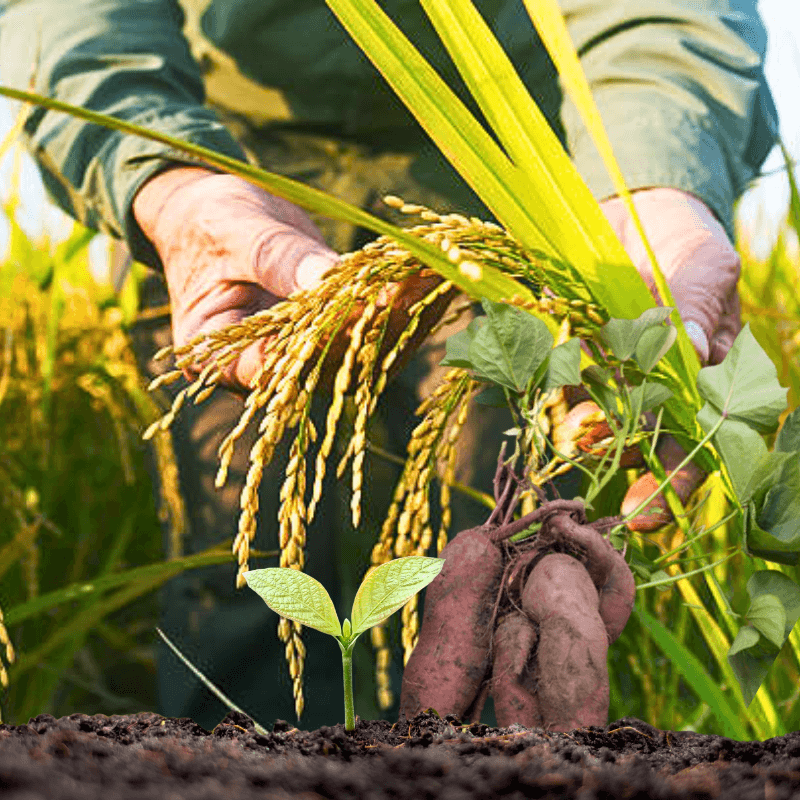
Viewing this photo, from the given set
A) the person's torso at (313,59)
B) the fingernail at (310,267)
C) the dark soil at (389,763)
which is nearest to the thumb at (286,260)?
the fingernail at (310,267)

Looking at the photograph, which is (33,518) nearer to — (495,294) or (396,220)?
(396,220)

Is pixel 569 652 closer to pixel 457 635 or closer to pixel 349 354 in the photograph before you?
pixel 457 635

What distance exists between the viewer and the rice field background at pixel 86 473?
1.80 meters

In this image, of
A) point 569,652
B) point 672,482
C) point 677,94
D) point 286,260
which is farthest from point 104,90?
point 569,652

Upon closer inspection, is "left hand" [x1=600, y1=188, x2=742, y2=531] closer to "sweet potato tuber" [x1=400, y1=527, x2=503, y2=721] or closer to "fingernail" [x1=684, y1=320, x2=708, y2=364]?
"fingernail" [x1=684, y1=320, x2=708, y2=364]

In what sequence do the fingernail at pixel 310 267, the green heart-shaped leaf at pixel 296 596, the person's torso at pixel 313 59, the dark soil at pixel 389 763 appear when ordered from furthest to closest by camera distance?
the person's torso at pixel 313 59 → the fingernail at pixel 310 267 → the green heart-shaped leaf at pixel 296 596 → the dark soil at pixel 389 763

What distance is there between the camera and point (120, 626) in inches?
92.2

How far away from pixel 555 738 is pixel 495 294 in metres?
0.38

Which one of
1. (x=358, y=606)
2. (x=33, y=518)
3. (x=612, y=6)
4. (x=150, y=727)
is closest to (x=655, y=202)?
(x=612, y=6)

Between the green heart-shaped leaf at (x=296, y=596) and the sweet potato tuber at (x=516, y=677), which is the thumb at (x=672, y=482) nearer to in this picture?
the sweet potato tuber at (x=516, y=677)

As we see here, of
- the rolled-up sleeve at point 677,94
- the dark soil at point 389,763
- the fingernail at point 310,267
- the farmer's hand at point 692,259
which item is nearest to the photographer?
the dark soil at point 389,763

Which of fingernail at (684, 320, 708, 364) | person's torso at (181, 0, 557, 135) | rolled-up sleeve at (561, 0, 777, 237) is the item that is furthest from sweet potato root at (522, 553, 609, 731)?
person's torso at (181, 0, 557, 135)

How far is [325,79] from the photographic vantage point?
1.62m

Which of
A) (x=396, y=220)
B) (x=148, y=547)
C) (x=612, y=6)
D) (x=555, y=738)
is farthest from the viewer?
(x=148, y=547)
